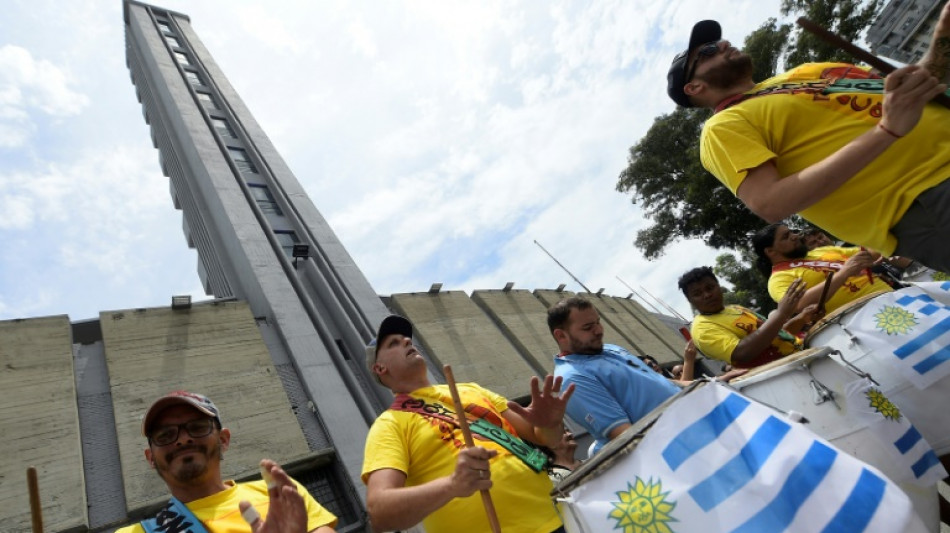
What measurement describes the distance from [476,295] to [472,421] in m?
14.0

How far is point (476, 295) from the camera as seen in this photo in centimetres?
1658

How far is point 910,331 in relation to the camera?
243 cm

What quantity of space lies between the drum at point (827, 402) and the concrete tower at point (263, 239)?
773 cm

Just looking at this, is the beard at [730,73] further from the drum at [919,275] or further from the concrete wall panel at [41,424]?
the concrete wall panel at [41,424]

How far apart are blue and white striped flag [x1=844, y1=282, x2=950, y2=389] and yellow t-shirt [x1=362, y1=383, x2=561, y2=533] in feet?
6.09

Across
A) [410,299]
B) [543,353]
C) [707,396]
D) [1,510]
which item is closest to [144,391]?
[1,510]

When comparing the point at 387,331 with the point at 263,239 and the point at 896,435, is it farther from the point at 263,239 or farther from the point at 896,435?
the point at 263,239

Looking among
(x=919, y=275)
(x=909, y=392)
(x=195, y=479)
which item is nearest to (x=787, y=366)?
(x=909, y=392)

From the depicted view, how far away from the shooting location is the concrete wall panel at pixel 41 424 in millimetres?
6535

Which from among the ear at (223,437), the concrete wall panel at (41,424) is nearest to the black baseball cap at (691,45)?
the ear at (223,437)

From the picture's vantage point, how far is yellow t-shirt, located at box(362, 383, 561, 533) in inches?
85.7

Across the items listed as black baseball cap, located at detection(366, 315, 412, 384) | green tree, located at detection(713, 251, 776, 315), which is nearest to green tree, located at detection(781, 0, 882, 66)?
green tree, located at detection(713, 251, 776, 315)

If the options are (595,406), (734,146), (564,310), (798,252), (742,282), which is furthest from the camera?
(742,282)

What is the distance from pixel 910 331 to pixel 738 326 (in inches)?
50.4
